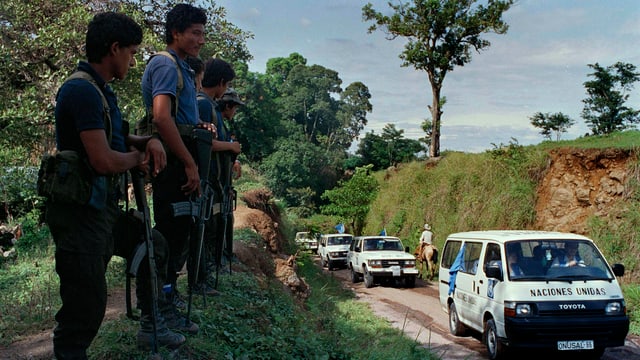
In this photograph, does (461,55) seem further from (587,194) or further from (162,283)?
(162,283)

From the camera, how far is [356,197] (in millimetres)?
34562

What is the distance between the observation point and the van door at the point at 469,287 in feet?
29.1

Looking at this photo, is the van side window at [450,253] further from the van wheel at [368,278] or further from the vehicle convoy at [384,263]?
the van wheel at [368,278]

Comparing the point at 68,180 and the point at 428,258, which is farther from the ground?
the point at 68,180

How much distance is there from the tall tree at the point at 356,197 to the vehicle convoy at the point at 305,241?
2568 mm

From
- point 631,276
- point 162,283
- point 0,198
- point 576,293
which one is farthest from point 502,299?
point 0,198

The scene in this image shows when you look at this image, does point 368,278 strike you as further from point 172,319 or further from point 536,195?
point 172,319

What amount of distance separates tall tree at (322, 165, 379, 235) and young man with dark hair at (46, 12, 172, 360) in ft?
103

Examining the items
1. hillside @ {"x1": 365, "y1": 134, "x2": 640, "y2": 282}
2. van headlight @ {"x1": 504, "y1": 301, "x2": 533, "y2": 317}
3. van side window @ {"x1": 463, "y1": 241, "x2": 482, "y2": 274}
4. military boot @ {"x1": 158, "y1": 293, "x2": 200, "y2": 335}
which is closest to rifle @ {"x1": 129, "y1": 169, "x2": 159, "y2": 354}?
military boot @ {"x1": 158, "y1": 293, "x2": 200, "y2": 335}

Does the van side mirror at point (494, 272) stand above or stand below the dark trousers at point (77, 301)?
below

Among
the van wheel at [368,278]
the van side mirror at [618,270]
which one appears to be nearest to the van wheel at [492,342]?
the van side mirror at [618,270]

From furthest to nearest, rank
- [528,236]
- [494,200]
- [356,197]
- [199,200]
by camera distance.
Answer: [356,197] → [494,200] → [528,236] → [199,200]

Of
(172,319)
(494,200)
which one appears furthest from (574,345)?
(494,200)

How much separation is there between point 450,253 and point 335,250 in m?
14.6
